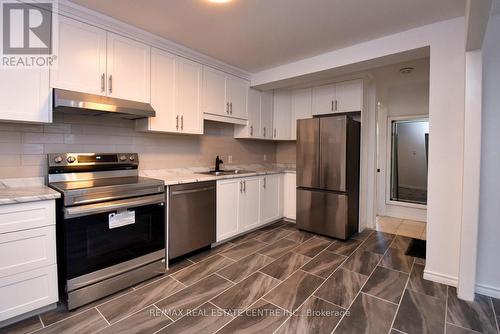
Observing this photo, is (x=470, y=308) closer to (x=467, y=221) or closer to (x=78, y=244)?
(x=467, y=221)

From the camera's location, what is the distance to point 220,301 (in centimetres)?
205

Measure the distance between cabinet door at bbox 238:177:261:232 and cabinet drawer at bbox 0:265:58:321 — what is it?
205 centimetres

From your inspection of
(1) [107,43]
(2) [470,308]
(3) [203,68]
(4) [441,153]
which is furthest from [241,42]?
(2) [470,308]

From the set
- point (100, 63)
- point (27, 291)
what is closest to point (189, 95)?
point (100, 63)

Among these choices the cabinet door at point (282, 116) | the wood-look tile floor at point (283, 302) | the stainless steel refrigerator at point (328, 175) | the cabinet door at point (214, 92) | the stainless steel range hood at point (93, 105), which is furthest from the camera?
the cabinet door at point (282, 116)

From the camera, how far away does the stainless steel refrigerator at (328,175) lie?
3395 mm

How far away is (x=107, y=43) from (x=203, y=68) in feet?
3.82

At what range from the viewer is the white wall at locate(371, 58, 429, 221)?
434 centimetres

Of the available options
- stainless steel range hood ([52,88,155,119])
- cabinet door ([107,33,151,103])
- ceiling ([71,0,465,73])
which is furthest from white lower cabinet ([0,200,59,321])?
ceiling ([71,0,465,73])

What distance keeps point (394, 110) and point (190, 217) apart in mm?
4261

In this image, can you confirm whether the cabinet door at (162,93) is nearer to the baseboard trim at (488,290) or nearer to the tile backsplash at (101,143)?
the tile backsplash at (101,143)

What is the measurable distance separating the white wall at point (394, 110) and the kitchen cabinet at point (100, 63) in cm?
346

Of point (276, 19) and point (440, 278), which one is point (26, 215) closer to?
point (276, 19)

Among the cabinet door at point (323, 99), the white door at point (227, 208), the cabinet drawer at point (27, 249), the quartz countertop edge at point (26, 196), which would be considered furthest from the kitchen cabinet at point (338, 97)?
the cabinet drawer at point (27, 249)
